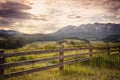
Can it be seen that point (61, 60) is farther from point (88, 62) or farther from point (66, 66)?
point (88, 62)

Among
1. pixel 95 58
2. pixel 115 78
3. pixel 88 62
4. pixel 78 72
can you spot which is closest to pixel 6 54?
pixel 78 72

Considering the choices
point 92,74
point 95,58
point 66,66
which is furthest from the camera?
point 95,58

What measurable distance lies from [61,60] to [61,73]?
0.75 m

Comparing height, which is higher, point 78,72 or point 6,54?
point 6,54

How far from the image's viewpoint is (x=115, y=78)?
10.4 m

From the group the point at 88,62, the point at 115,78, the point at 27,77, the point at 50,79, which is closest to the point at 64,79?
the point at 50,79

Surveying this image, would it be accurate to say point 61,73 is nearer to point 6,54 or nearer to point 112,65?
point 6,54

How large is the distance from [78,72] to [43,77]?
237 centimetres

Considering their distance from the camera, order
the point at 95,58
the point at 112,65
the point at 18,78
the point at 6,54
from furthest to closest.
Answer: the point at 95,58 < the point at 112,65 < the point at 18,78 < the point at 6,54

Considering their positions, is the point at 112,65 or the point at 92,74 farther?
the point at 112,65

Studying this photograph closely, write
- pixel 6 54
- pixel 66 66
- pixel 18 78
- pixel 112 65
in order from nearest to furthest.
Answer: pixel 6 54
pixel 18 78
pixel 66 66
pixel 112 65

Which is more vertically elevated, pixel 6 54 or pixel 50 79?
pixel 6 54

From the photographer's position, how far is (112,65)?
571 inches

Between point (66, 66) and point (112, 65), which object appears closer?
point (66, 66)
